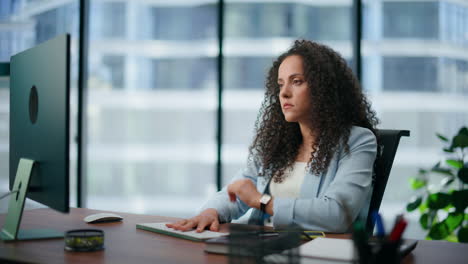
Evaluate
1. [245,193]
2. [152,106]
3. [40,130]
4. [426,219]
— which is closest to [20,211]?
[40,130]

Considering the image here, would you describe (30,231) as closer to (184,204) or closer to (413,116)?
(184,204)

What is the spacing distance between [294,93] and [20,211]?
3.34 ft

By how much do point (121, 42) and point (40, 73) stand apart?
276 cm

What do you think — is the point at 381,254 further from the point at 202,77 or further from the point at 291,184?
the point at 202,77

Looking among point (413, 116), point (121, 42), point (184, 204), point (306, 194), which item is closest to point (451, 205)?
point (413, 116)

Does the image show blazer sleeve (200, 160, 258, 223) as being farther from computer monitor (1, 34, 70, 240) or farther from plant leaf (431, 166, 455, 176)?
plant leaf (431, 166, 455, 176)

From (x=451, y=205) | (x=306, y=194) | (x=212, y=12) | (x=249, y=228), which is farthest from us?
(x=212, y=12)

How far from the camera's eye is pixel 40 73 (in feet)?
4.38

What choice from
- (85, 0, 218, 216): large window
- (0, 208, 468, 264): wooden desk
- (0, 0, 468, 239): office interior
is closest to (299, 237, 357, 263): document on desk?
(0, 208, 468, 264): wooden desk

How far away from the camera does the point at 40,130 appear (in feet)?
4.35

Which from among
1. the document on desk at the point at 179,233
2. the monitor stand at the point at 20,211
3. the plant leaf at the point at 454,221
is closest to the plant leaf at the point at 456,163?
the plant leaf at the point at 454,221

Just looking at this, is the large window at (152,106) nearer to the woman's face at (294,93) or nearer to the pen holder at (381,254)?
the woman's face at (294,93)

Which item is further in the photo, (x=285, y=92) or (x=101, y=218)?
(x=285, y=92)

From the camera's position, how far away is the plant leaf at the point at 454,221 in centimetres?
287
